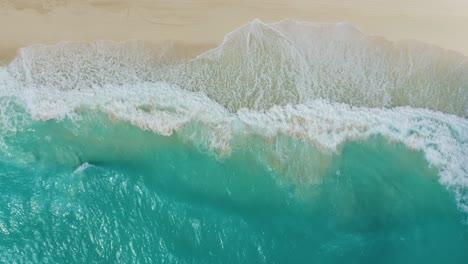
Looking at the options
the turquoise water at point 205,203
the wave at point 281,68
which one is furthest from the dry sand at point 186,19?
the turquoise water at point 205,203

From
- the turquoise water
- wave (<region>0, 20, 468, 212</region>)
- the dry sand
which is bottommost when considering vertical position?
the turquoise water

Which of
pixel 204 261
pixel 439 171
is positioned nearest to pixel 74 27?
pixel 204 261

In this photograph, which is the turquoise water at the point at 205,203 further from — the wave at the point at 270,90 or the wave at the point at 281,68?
the wave at the point at 281,68

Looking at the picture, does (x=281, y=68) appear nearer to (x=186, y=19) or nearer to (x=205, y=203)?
(x=186, y=19)

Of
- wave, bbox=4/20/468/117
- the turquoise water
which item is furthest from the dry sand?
the turquoise water

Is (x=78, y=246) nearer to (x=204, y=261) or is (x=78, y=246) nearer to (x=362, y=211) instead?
(x=204, y=261)

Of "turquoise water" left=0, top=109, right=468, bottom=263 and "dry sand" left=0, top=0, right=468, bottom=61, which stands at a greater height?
"dry sand" left=0, top=0, right=468, bottom=61

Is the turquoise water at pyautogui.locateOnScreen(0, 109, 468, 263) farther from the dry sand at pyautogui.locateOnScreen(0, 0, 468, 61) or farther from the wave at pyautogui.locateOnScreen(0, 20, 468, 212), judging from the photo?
the dry sand at pyautogui.locateOnScreen(0, 0, 468, 61)
